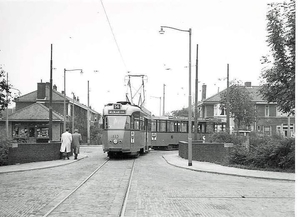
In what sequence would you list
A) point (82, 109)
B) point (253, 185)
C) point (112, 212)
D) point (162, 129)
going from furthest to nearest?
point (82, 109)
point (162, 129)
point (253, 185)
point (112, 212)

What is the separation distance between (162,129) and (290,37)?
20646 mm

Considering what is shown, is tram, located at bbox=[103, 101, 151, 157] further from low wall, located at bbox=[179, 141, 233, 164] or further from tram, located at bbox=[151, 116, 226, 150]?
tram, located at bbox=[151, 116, 226, 150]

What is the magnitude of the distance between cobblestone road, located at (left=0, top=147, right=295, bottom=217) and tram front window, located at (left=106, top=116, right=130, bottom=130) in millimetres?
7356

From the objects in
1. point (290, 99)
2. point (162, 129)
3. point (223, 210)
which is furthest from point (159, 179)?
point (162, 129)

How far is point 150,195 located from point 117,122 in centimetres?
1200

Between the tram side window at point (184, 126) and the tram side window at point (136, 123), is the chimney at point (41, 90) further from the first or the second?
the tram side window at point (136, 123)

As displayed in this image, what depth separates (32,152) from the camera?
19.9m

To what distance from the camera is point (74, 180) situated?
1288 centimetres

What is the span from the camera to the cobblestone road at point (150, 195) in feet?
26.1

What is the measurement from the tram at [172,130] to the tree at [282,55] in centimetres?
1742

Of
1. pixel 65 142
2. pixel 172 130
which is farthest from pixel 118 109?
Result: pixel 172 130

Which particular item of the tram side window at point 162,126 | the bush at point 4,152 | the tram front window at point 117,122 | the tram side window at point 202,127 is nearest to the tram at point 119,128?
the tram front window at point 117,122

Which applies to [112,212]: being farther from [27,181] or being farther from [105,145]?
[105,145]

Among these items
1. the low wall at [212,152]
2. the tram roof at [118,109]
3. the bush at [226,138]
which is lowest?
the low wall at [212,152]
